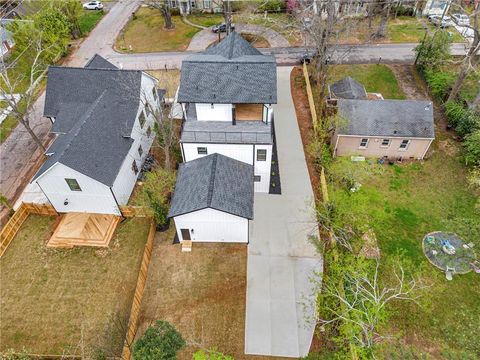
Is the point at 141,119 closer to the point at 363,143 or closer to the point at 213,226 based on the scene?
the point at 213,226

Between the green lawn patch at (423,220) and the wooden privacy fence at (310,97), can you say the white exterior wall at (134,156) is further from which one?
the green lawn patch at (423,220)

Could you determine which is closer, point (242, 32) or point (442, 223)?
point (442, 223)

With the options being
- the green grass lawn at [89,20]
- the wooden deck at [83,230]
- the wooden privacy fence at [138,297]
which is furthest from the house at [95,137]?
the green grass lawn at [89,20]

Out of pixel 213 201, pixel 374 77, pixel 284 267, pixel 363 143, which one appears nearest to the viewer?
pixel 213 201

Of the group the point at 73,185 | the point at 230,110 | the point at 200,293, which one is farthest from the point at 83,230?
the point at 230,110

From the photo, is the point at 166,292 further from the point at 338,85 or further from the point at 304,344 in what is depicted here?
the point at 338,85

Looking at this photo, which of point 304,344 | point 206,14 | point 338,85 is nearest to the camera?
point 304,344

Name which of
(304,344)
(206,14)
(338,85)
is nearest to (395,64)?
(338,85)
